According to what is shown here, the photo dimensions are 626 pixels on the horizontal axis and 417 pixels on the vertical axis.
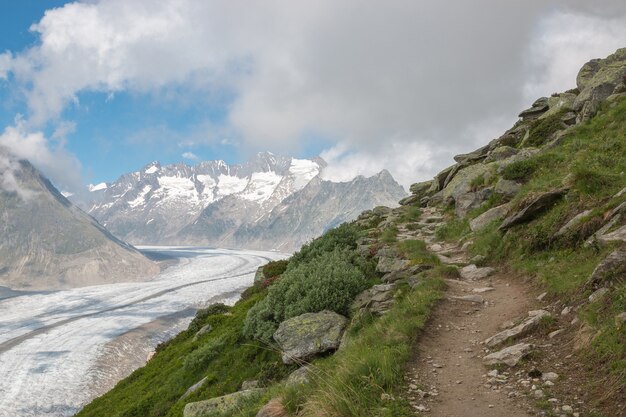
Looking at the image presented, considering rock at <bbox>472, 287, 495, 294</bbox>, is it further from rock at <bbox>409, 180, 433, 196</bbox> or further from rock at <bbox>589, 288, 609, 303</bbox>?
rock at <bbox>409, 180, 433, 196</bbox>

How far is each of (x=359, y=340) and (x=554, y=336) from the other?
4.13 m

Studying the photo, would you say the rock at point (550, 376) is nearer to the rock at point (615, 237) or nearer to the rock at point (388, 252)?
the rock at point (615, 237)

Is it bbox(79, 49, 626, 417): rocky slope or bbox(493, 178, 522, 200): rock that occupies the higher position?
bbox(493, 178, 522, 200): rock

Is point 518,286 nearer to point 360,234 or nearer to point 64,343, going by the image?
point 360,234

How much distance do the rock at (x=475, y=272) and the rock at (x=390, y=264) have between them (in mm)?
2124

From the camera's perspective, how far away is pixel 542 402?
5.97m

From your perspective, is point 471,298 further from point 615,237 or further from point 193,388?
point 193,388

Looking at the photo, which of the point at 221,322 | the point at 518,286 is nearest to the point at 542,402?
the point at 518,286

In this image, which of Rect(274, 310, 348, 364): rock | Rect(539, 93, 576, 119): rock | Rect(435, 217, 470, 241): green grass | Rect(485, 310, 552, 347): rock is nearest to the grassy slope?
Rect(435, 217, 470, 241): green grass

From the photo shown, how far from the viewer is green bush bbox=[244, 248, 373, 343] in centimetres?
1484

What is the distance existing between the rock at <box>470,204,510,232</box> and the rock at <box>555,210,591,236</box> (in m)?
5.76

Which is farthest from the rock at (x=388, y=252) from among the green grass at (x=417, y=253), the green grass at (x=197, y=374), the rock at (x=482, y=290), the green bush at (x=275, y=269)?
the green bush at (x=275, y=269)

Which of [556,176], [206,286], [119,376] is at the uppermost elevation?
[556,176]

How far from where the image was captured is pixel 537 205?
14258 millimetres
